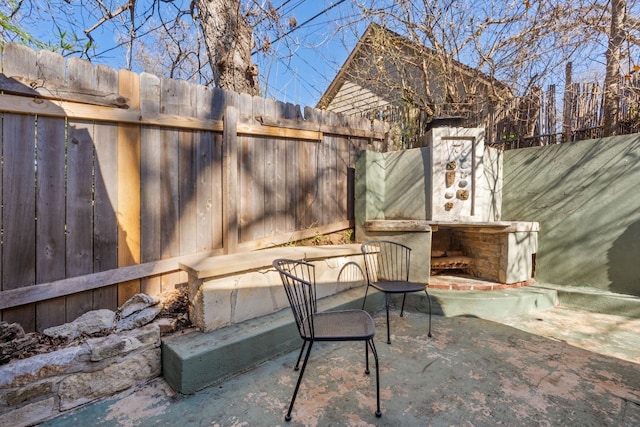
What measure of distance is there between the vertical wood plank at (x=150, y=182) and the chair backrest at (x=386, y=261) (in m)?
2.15

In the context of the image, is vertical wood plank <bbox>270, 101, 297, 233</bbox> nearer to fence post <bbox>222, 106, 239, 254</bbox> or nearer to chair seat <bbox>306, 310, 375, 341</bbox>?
fence post <bbox>222, 106, 239, 254</bbox>

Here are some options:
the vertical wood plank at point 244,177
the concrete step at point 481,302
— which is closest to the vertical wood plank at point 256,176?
the vertical wood plank at point 244,177

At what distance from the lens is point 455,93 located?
4945 millimetres

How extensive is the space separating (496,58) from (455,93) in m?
0.78

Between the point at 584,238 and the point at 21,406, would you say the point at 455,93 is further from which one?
the point at 21,406

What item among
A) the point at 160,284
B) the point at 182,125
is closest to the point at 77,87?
the point at 182,125

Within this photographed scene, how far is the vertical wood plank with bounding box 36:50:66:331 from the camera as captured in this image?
188 centimetres

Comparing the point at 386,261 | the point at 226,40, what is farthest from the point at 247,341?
the point at 226,40

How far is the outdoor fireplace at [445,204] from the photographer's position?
3.55 meters

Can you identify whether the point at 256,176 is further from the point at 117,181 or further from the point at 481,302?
the point at 481,302

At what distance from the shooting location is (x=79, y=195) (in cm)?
202

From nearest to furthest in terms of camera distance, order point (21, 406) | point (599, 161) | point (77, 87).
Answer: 1. point (21, 406)
2. point (77, 87)
3. point (599, 161)

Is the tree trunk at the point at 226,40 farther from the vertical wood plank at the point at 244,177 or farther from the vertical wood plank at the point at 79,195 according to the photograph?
the vertical wood plank at the point at 79,195

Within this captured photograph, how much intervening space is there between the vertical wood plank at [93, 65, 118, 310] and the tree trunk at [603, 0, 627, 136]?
5.27m
